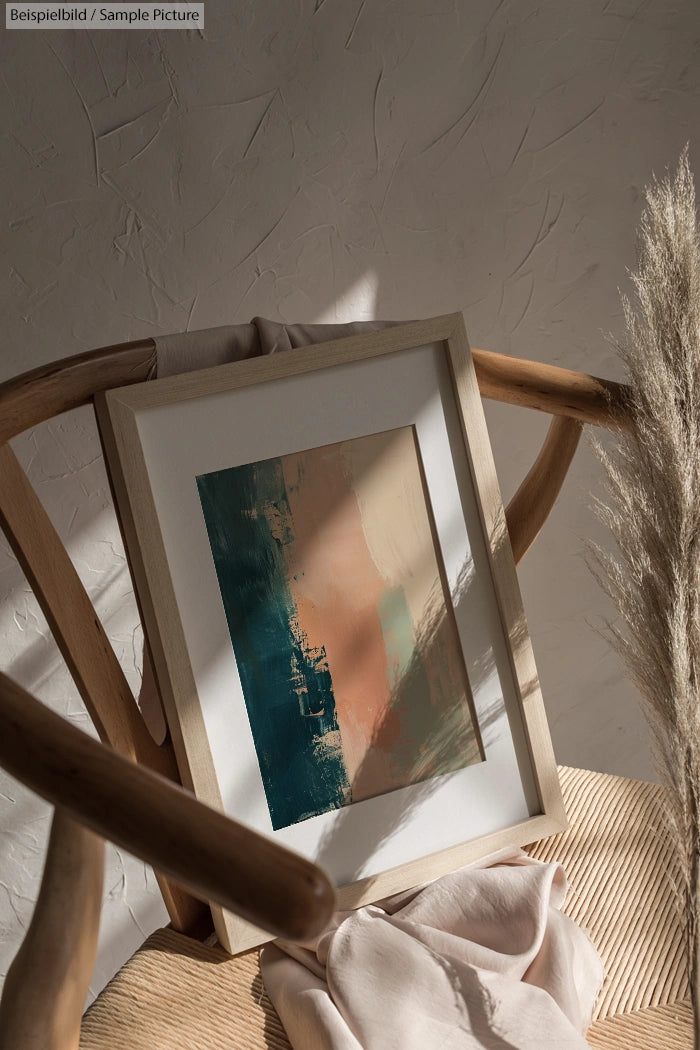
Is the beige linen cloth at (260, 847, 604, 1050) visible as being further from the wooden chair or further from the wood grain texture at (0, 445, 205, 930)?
the wood grain texture at (0, 445, 205, 930)

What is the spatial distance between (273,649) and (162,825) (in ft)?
1.06

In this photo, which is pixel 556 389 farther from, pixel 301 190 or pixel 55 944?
pixel 55 944

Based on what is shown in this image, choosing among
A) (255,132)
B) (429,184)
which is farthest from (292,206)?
(429,184)

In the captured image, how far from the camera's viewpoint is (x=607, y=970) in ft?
2.32

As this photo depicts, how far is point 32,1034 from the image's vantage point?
1.73 ft

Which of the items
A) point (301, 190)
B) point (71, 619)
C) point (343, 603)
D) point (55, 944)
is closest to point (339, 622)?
point (343, 603)

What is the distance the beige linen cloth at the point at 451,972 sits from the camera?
1.99 feet

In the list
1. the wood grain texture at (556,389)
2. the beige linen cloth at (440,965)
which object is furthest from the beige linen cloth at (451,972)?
the wood grain texture at (556,389)

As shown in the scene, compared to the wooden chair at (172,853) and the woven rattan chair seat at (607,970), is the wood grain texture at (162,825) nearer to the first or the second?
the wooden chair at (172,853)

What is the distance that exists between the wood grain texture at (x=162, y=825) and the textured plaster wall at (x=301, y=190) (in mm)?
694

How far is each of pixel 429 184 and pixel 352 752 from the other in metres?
0.78

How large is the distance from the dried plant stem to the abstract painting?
163 mm

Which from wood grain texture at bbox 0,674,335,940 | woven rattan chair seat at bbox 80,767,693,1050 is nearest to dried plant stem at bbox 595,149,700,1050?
woven rattan chair seat at bbox 80,767,693,1050

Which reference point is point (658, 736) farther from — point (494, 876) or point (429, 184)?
point (429, 184)
